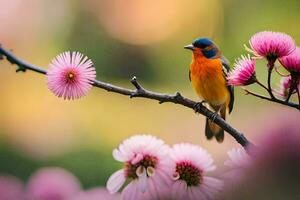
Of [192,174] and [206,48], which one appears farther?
[206,48]

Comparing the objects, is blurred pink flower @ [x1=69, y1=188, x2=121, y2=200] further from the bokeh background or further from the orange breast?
the bokeh background

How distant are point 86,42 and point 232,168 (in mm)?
2795

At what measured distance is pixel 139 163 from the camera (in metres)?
0.27

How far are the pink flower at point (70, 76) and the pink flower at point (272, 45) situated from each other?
0.07m

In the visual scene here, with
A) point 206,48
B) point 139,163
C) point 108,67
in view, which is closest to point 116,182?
point 139,163

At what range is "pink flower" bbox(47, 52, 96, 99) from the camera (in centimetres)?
28

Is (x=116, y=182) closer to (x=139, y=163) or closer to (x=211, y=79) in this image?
(x=139, y=163)

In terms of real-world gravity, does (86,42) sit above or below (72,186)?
above

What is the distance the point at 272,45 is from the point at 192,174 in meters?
0.07

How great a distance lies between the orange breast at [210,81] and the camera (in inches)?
25.1

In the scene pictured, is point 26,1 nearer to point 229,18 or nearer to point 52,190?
point 229,18

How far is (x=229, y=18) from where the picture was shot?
2566mm

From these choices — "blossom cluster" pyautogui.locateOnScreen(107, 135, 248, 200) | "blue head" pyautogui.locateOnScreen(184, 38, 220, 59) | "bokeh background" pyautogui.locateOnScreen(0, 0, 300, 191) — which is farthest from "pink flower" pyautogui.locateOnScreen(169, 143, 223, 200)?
"bokeh background" pyautogui.locateOnScreen(0, 0, 300, 191)

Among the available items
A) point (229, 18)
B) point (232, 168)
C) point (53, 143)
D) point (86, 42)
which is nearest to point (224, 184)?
point (232, 168)
